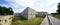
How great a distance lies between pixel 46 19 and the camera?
157 inches

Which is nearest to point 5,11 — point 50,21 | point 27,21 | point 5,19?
point 5,19

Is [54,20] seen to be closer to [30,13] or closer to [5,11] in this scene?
[30,13]

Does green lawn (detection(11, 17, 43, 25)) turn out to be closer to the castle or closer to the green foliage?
the castle

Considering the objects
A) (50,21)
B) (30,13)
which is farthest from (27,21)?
(50,21)

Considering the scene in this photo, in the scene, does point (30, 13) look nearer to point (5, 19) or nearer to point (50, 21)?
point (50, 21)

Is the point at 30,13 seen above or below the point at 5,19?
above

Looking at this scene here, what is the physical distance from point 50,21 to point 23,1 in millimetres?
754

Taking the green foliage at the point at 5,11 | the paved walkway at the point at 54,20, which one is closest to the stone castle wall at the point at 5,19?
the green foliage at the point at 5,11

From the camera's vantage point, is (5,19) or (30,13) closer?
(30,13)

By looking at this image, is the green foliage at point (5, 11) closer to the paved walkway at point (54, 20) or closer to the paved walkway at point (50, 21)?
the paved walkway at point (50, 21)

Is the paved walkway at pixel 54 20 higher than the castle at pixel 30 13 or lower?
lower

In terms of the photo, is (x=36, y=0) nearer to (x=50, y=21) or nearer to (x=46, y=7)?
(x=46, y=7)

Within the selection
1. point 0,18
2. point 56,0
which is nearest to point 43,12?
point 56,0

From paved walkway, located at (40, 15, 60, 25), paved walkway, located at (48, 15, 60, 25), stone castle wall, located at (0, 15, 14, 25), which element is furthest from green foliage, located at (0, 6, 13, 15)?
paved walkway, located at (48, 15, 60, 25)
